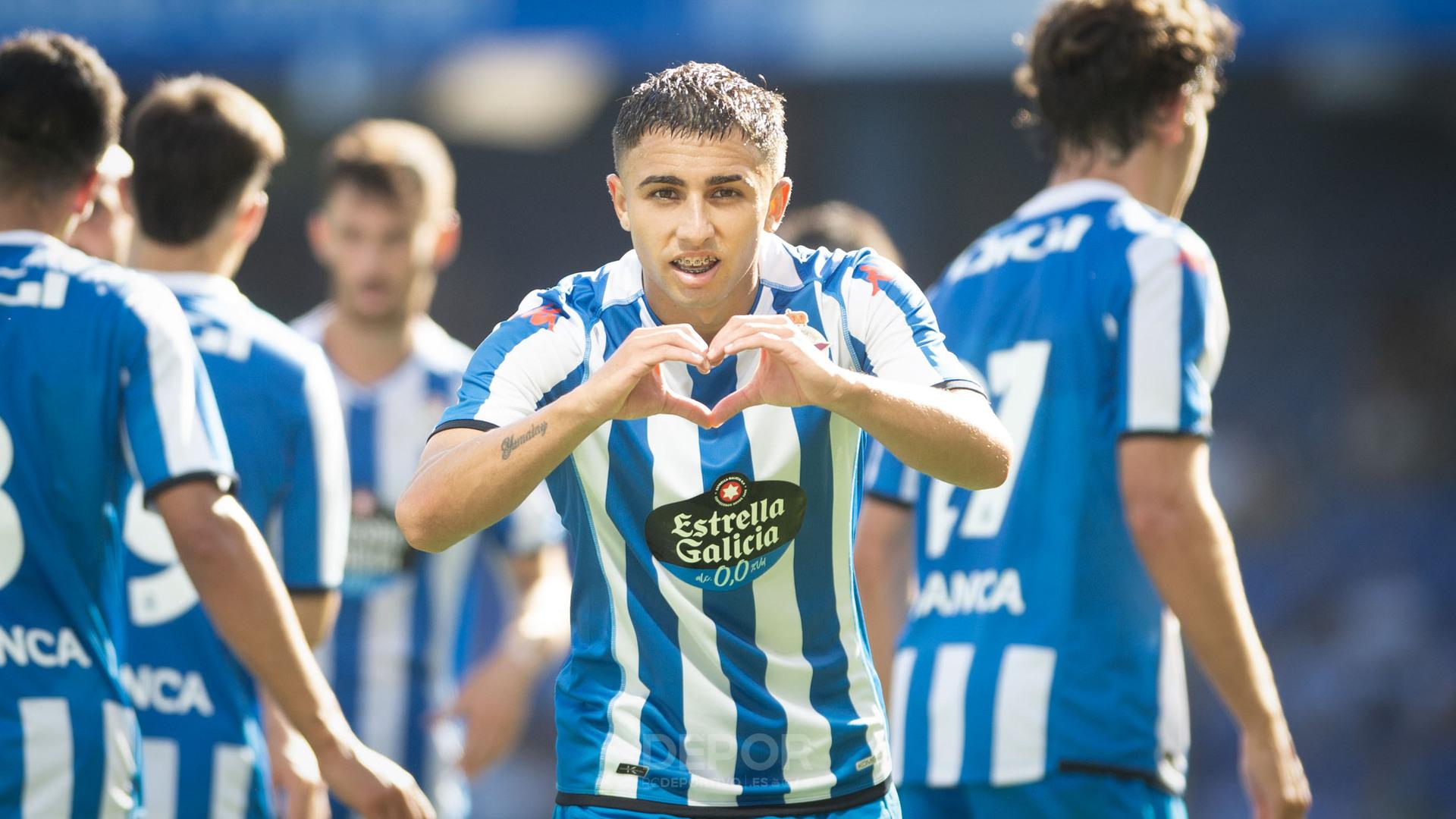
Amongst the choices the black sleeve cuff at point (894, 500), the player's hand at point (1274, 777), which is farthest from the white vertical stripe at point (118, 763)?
the player's hand at point (1274, 777)

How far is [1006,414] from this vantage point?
348cm

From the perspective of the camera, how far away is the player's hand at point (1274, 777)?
3.16 meters

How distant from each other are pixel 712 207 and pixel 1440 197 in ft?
42.8

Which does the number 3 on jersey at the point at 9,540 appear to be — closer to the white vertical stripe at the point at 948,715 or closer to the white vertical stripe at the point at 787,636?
the white vertical stripe at the point at 787,636

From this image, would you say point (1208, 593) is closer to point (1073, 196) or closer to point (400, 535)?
point (1073, 196)

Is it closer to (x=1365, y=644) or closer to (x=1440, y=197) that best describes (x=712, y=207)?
(x=1365, y=644)

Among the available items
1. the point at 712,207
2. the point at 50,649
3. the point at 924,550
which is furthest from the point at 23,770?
the point at 924,550

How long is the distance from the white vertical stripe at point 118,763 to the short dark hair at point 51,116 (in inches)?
39.3

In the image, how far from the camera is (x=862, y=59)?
453 inches

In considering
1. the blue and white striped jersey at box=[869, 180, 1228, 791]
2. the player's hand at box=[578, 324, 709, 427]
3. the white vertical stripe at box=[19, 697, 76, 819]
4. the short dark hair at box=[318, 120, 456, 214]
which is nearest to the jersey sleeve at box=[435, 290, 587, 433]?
the player's hand at box=[578, 324, 709, 427]

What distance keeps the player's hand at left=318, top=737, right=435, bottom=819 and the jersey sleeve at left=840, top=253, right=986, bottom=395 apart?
123 centimetres

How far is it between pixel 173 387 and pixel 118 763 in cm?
68

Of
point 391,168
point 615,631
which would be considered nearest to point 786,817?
point 615,631

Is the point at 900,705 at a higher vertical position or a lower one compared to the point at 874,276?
lower
